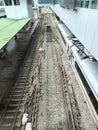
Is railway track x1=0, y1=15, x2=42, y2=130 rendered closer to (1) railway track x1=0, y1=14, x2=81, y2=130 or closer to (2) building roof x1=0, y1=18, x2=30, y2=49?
(1) railway track x1=0, y1=14, x2=81, y2=130

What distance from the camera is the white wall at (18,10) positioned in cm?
2100

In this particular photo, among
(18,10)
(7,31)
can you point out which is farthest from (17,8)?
(7,31)

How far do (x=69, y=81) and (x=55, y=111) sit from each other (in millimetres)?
2966

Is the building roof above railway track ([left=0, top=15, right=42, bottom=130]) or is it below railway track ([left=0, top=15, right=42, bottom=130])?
above

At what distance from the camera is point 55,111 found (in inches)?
292

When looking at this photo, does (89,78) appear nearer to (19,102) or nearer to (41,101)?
(41,101)

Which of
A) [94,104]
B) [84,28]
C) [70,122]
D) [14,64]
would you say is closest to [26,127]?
[70,122]

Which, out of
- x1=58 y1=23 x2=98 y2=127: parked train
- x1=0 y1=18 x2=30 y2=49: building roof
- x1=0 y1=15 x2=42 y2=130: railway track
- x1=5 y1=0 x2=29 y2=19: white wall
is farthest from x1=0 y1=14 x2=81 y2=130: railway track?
x1=5 y1=0 x2=29 y2=19: white wall

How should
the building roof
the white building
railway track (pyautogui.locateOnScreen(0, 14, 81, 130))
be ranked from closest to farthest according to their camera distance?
railway track (pyautogui.locateOnScreen(0, 14, 81, 130))
the building roof
the white building

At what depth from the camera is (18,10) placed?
839 inches

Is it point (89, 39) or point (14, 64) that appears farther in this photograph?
point (14, 64)

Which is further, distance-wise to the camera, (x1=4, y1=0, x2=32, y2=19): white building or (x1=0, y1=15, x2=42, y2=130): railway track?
(x1=4, y1=0, x2=32, y2=19): white building

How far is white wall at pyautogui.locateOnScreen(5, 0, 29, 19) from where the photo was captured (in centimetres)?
2100

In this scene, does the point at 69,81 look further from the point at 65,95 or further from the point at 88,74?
the point at 88,74
